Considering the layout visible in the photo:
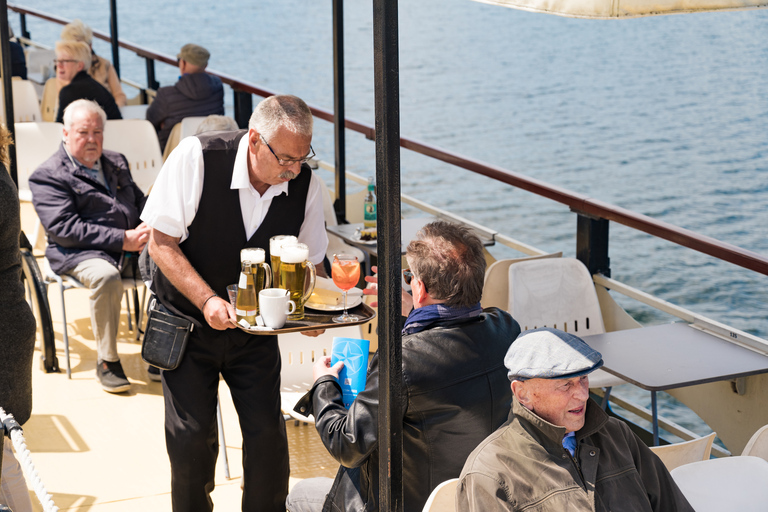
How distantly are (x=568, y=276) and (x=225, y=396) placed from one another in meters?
1.68

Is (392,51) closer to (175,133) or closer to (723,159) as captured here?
(175,133)

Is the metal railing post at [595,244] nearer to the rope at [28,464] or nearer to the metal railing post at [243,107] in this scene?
the rope at [28,464]

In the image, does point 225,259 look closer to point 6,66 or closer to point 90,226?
point 90,226

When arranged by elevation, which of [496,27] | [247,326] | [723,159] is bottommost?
[723,159]

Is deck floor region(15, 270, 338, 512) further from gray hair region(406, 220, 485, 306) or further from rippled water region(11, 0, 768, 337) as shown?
rippled water region(11, 0, 768, 337)

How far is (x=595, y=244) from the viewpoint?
156 inches

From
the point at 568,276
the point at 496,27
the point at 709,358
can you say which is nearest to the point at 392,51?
the point at 709,358

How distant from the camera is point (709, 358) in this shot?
10.1 ft

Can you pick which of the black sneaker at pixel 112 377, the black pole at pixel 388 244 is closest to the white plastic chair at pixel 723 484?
the black pole at pixel 388 244

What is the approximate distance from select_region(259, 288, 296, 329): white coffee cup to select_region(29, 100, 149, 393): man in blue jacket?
2.04 m

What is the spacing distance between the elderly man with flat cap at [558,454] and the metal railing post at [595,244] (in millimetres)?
2118

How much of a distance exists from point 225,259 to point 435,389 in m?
0.85

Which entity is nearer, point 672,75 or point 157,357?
point 157,357

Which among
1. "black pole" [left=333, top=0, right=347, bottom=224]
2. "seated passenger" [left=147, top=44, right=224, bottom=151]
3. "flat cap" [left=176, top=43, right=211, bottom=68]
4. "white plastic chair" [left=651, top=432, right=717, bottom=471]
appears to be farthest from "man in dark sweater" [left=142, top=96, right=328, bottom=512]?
"flat cap" [left=176, top=43, right=211, bottom=68]
